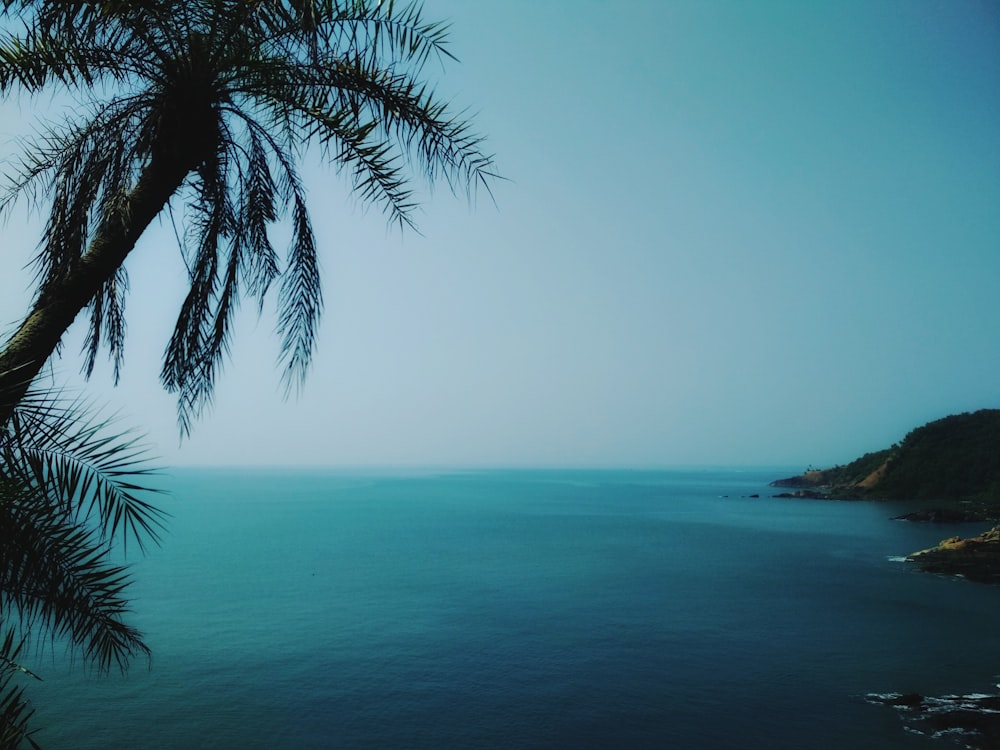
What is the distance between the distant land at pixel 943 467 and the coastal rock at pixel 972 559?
41.5m

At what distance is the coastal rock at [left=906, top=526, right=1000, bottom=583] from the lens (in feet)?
177

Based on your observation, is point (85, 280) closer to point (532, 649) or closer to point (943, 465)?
point (532, 649)

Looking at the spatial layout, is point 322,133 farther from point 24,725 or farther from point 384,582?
point 384,582

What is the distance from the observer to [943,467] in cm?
11556

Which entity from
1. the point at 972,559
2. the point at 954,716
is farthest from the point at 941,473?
the point at 954,716

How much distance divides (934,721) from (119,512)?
32.5m

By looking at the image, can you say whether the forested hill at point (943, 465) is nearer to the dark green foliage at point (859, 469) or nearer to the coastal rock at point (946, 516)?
the dark green foliage at point (859, 469)

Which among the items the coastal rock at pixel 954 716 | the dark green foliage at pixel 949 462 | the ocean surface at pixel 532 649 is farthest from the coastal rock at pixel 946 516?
the coastal rock at pixel 954 716

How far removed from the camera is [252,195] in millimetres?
7797

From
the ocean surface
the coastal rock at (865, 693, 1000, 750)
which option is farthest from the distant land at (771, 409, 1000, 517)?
the coastal rock at (865, 693, 1000, 750)

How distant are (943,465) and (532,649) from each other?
11667cm

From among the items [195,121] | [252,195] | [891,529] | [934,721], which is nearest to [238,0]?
[195,121]

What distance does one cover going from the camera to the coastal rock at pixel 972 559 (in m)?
54.1

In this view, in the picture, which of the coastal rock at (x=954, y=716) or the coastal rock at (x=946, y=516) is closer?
the coastal rock at (x=954, y=716)
